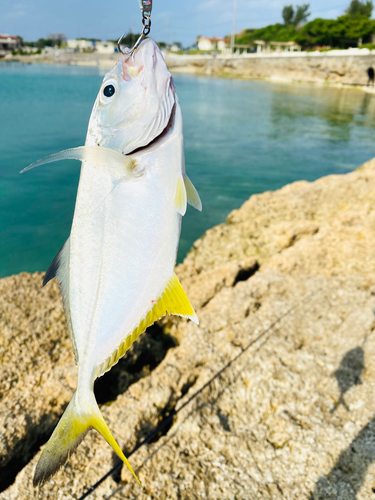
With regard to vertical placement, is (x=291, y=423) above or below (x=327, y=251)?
below

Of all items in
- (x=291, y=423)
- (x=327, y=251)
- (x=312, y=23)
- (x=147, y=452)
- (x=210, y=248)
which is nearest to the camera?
(x=147, y=452)

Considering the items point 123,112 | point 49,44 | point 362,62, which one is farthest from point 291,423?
point 49,44

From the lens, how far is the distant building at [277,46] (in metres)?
65.1

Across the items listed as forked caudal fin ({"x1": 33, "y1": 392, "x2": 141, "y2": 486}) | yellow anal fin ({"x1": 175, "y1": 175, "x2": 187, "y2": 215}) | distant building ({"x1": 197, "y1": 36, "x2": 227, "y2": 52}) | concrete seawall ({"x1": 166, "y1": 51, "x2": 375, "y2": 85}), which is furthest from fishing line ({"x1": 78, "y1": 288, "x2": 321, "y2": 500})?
distant building ({"x1": 197, "y1": 36, "x2": 227, "y2": 52})

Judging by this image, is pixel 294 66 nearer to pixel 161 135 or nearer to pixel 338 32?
pixel 338 32

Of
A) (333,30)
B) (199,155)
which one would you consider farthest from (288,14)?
(199,155)

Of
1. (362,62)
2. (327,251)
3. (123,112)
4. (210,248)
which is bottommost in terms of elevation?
(210,248)

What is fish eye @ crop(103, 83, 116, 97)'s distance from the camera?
1.21 meters

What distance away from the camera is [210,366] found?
2.51 metres

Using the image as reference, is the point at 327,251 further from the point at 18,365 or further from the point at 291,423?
the point at 18,365

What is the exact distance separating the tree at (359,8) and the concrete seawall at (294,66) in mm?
18808

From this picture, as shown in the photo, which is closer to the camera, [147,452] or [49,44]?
[147,452]

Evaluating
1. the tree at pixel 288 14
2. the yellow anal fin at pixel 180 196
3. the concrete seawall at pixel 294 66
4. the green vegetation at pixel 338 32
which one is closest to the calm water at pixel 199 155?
the yellow anal fin at pixel 180 196

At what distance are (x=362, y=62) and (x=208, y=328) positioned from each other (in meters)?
51.6
